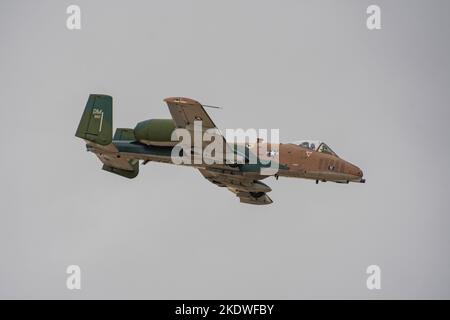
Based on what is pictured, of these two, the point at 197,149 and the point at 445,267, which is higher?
the point at 197,149

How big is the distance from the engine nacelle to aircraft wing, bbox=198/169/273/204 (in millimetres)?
4281

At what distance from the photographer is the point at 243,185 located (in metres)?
78.0

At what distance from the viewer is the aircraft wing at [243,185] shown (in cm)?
7669

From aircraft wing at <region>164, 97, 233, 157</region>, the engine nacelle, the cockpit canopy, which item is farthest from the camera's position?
the cockpit canopy

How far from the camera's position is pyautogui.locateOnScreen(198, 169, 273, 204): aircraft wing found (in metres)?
76.7

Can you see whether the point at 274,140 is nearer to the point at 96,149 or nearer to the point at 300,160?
the point at 300,160

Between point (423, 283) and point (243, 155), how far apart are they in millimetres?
25429

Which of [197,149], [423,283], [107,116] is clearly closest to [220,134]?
[197,149]

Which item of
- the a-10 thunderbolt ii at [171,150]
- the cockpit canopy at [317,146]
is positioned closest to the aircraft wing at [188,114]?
the a-10 thunderbolt ii at [171,150]

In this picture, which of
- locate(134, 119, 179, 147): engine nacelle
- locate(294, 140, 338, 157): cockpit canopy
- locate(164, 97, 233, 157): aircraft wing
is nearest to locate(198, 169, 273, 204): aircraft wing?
locate(294, 140, 338, 157): cockpit canopy

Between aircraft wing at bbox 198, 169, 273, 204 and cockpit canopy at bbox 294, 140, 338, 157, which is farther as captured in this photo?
aircraft wing at bbox 198, 169, 273, 204

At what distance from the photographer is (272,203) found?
82062 mm

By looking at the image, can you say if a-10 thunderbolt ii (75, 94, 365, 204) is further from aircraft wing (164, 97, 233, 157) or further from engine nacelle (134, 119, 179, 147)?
aircraft wing (164, 97, 233, 157)

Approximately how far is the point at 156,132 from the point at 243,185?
7633 mm
